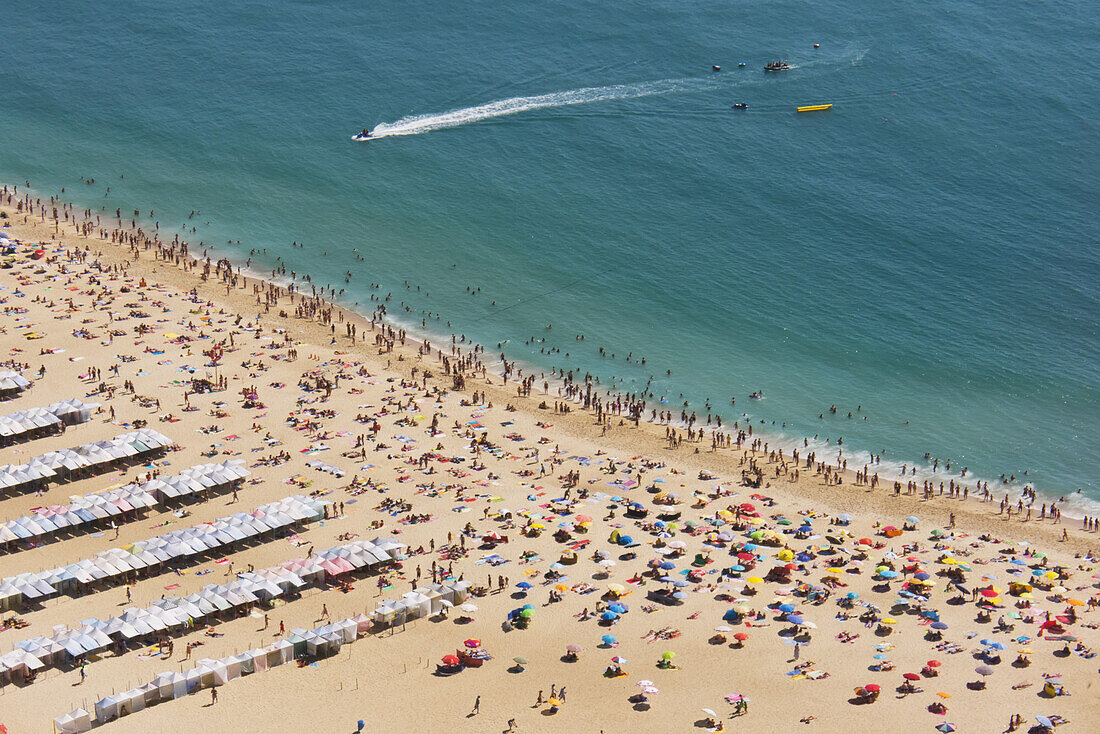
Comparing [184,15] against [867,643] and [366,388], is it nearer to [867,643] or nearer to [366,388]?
[366,388]

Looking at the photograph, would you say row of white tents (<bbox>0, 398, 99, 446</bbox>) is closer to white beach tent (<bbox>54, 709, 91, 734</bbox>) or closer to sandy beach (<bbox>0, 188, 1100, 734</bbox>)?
sandy beach (<bbox>0, 188, 1100, 734</bbox>)

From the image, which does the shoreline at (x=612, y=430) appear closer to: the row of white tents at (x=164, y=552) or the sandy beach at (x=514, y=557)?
the sandy beach at (x=514, y=557)

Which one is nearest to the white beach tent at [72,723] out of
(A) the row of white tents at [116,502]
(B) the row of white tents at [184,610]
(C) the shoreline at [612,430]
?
(B) the row of white tents at [184,610]

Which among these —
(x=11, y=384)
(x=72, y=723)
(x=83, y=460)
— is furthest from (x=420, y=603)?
(x=11, y=384)

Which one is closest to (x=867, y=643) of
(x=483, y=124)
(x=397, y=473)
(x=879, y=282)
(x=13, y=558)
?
(x=397, y=473)

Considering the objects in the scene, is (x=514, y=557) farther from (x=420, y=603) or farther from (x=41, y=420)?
(x=41, y=420)

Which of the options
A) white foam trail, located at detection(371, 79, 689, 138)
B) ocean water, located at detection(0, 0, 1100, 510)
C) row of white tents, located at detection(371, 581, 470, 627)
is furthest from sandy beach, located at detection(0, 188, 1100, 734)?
white foam trail, located at detection(371, 79, 689, 138)
